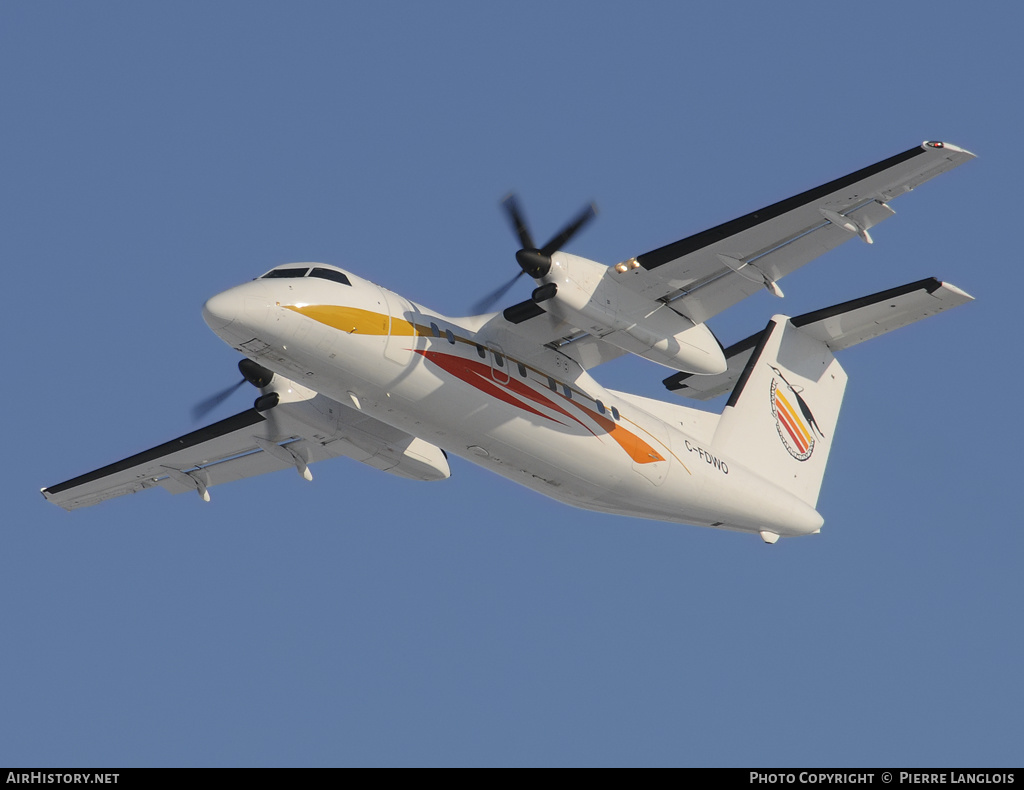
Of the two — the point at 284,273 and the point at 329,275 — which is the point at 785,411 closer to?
the point at 329,275

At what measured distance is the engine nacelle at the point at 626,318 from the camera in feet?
50.9

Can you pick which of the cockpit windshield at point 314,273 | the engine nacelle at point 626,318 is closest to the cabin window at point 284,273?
the cockpit windshield at point 314,273

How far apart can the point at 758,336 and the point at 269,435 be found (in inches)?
299

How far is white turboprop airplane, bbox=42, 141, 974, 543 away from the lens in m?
14.9

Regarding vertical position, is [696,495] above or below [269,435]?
below

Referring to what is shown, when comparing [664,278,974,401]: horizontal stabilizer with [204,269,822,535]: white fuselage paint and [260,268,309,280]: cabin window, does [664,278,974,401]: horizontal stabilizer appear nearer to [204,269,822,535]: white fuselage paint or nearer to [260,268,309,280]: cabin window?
[204,269,822,535]: white fuselage paint

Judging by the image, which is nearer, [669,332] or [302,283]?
[302,283]

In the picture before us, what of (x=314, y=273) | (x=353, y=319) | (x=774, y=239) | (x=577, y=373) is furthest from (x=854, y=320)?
(x=314, y=273)

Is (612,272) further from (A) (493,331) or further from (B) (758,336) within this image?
(B) (758,336)

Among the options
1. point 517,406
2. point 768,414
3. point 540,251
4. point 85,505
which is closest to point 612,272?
point 540,251

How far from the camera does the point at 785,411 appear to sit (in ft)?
64.8

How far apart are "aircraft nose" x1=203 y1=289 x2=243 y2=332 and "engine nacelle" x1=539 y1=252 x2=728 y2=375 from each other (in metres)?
3.61

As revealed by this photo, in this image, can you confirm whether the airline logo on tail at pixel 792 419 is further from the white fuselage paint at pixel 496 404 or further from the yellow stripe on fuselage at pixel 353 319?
the yellow stripe on fuselage at pixel 353 319
